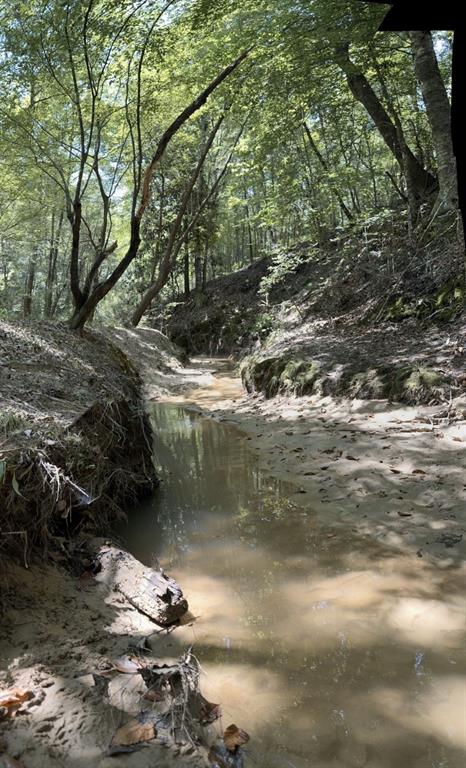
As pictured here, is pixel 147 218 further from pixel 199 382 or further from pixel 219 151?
pixel 199 382

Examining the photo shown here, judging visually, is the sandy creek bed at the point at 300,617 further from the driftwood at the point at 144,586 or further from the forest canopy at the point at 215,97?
the forest canopy at the point at 215,97

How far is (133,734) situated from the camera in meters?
1.70

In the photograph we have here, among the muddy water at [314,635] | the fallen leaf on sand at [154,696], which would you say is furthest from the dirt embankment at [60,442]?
the fallen leaf on sand at [154,696]

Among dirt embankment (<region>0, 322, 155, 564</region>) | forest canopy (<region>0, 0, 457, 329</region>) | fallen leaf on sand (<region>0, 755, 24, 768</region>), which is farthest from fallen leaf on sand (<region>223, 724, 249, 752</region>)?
forest canopy (<region>0, 0, 457, 329</region>)

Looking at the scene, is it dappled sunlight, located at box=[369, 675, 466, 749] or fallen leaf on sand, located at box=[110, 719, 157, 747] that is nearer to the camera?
fallen leaf on sand, located at box=[110, 719, 157, 747]

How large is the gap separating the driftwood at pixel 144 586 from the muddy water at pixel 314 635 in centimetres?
15

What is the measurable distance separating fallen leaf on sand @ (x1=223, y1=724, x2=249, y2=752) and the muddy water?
47 millimetres

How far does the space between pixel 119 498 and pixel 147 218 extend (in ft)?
64.5

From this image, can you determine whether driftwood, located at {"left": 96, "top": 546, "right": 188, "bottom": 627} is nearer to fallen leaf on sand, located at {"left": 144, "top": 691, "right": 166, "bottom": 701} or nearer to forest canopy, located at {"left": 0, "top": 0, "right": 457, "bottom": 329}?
fallen leaf on sand, located at {"left": 144, "top": 691, "right": 166, "bottom": 701}

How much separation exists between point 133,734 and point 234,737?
420mm

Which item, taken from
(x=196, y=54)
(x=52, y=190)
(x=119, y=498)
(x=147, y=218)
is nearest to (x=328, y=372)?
(x=119, y=498)

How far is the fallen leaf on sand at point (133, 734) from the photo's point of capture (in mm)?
1663

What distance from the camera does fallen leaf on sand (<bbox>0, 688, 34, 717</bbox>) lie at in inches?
67.8

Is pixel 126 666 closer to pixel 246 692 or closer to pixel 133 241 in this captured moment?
pixel 246 692
